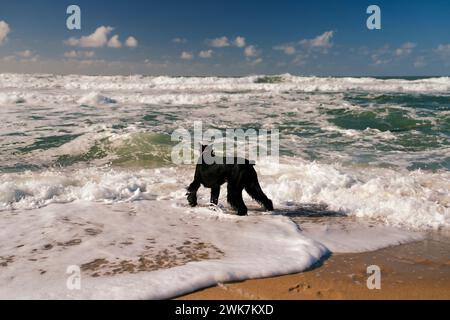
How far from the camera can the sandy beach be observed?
12.0 ft

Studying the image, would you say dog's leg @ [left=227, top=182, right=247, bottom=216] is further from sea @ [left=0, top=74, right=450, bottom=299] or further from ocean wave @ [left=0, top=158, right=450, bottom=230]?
ocean wave @ [left=0, top=158, right=450, bottom=230]

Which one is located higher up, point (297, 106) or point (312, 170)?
point (297, 106)

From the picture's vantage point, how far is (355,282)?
3.95m

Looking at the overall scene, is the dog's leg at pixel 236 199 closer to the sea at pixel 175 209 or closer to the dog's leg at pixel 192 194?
the sea at pixel 175 209

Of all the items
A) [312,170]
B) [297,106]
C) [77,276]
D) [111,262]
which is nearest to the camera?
[77,276]

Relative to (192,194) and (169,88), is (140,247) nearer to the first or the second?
(192,194)

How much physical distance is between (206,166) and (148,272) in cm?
233

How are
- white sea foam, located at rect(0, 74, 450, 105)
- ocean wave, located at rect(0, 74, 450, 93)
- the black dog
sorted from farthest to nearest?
ocean wave, located at rect(0, 74, 450, 93) → white sea foam, located at rect(0, 74, 450, 105) → the black dog

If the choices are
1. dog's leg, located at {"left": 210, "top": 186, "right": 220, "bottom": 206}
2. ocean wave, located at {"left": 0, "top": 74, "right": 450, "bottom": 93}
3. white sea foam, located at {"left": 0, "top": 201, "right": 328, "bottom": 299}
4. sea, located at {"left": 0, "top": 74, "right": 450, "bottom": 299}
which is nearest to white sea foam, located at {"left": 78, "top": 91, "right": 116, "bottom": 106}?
sea, located at {"left": 0, "top": 74, "right": 450, "bottom": 299}

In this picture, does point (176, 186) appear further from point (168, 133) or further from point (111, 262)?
point (168, 133)

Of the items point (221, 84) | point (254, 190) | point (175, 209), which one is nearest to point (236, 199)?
point (254, 190)

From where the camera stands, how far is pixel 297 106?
893 inches
